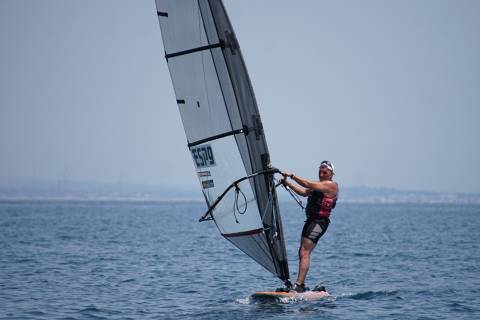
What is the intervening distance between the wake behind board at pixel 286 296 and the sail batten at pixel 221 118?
36.3 inches

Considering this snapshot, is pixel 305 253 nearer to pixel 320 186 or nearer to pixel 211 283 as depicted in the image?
pixel 320 186

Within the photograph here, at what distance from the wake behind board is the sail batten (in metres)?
0.92

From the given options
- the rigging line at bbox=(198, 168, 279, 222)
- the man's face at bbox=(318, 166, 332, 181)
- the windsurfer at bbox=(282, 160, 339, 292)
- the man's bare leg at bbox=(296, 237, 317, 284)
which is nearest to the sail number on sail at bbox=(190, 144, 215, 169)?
the rigging line at bbox=(198, 168, 279, 222)

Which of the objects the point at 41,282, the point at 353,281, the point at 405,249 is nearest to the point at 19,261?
the point at 41,282

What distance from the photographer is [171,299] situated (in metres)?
16.5

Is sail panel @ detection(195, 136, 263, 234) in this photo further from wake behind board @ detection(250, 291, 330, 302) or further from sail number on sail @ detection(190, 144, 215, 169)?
wake behind board @ detection(250, 291, 330, 302)

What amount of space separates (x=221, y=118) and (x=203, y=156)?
0.89 metres

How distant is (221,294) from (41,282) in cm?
516

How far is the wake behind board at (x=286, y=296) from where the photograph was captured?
15109mm

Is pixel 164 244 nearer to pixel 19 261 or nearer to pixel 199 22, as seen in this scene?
pixel 19 261

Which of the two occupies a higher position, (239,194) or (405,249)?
(239,194)

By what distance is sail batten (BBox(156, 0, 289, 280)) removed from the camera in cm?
1455

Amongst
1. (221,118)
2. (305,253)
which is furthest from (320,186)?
(221,118)

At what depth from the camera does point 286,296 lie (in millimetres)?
15102
